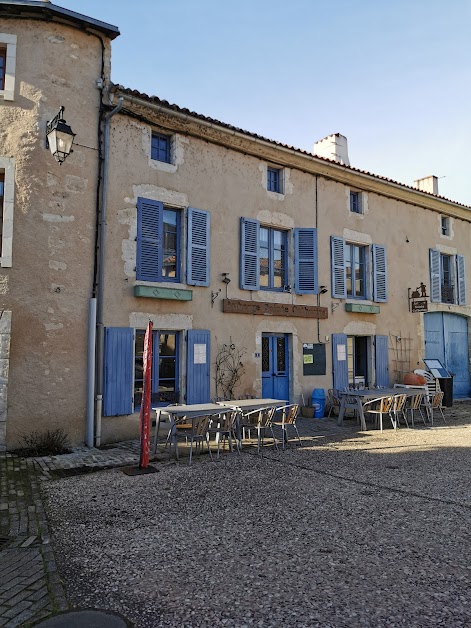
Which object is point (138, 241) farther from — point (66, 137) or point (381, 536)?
point (381, 536)

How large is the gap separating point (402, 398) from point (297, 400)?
2.15m

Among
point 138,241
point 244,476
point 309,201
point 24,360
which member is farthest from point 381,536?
point 309,201

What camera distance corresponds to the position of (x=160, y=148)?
885 centimetres

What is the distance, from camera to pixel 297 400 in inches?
402

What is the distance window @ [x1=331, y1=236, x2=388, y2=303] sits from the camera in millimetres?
11570

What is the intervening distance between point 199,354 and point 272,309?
6.56 ft

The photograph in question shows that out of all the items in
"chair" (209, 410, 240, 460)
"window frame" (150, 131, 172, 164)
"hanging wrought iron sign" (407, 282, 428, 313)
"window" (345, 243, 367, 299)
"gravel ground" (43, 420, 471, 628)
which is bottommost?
"gravel ground" (43, 420, 471, 628)

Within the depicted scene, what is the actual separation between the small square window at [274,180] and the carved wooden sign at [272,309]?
2.57 metres

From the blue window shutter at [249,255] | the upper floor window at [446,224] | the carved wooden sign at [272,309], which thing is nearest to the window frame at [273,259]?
the blue window shutter at [249,255]

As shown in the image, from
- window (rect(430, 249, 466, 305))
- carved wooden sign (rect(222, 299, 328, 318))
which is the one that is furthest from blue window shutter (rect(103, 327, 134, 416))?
window (rect(430, 249, 466, 305))

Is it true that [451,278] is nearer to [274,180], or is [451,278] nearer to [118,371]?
[274,180]

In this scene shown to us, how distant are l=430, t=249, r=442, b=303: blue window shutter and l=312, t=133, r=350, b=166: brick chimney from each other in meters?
3.61

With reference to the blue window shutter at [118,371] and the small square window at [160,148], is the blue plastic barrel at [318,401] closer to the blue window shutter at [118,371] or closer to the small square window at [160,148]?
the blue window shutter at [118,371]

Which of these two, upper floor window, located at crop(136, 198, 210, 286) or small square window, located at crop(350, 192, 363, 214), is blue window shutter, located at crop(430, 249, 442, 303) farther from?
Answer: upper floor window, located at crop(136, 198, 210, 286)
